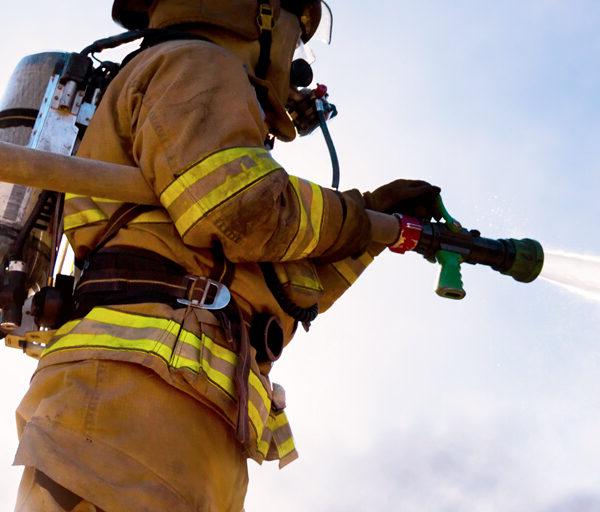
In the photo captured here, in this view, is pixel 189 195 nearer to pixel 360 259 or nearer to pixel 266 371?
pixel 266 371

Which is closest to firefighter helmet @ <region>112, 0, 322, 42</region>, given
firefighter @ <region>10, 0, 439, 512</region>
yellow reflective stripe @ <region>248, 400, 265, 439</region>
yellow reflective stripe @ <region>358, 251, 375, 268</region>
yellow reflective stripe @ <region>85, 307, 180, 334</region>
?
firefighter @ <region>10, 0, 439, 512</region>

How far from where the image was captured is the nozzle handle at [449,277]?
12.3ft

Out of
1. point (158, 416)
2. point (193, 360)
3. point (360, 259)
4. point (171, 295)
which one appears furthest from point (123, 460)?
point (360, 259)

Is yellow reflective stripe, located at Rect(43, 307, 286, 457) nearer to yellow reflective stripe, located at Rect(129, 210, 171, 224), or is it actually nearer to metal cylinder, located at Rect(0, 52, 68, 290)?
yellow reflective stripe, located at Rect(129, 210, 171, 224)

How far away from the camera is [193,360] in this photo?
2910 mm

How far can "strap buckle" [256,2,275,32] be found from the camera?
3.75 m

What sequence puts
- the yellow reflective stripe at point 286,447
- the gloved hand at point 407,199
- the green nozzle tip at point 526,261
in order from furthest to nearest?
the green nozzle tip at point 526,261, the gloved hand at point 407,199, the yellow reflective stripe at point 286,447

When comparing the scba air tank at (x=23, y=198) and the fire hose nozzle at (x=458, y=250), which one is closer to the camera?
the scba air tank at (x=23, y=198)

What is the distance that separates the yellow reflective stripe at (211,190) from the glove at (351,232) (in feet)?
1.56

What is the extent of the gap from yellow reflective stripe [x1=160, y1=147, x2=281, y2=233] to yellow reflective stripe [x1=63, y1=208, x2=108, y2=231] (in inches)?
13.2

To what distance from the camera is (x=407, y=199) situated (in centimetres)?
389

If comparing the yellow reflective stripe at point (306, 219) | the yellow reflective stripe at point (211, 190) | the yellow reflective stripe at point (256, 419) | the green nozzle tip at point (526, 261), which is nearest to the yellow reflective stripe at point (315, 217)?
the yellow reflective stripe at point (306, 219)

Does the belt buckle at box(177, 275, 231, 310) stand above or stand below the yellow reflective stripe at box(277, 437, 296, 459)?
above

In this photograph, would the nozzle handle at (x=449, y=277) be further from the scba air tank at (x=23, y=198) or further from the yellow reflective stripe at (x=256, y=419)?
the scba air tank at (x=23, y=198)
